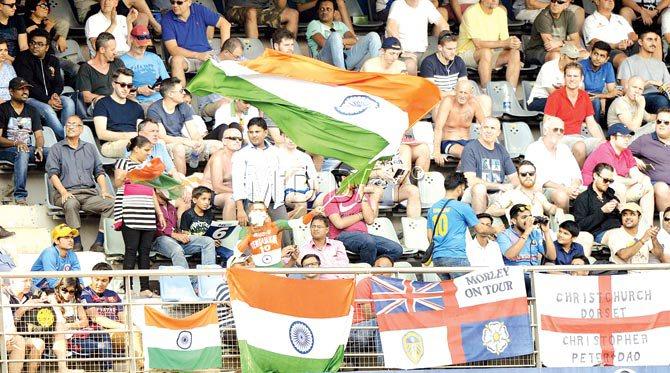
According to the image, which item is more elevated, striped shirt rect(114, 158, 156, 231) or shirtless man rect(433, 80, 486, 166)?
shirtless man rect(433, 80, 486, 166)

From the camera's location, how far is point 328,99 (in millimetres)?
19828

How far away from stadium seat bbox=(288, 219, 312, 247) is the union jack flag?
2.72 m

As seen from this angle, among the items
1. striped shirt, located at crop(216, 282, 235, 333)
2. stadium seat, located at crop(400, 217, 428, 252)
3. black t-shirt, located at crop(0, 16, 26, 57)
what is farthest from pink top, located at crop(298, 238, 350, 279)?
black t-shirt, located at crop(0, 16, 26, 57)

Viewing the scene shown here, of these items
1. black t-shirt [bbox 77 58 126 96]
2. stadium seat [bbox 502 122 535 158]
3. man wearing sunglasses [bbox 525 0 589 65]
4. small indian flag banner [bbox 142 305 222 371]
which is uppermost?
man wearing sunglasses [bbox 525 0 589 65]

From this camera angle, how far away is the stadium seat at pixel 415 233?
856 inches

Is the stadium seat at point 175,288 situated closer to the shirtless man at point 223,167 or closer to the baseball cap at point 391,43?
the shirtless man at point 223,167

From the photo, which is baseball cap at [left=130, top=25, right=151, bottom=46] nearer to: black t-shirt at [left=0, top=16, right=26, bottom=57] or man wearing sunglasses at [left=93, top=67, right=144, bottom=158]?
man wearing sunglasses at [left=93, top=67, right=144, bottom=158]

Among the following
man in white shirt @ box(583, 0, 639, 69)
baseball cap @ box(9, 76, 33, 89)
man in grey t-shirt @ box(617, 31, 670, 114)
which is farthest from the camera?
man in white shirt @ box(583, 0, 639, 69)

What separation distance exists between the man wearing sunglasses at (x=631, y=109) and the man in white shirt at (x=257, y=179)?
475 cm

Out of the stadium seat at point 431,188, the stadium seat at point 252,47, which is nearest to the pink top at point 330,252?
the stadium seat at point 431,188

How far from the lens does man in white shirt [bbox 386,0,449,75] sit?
24.7m

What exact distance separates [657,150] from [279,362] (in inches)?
273

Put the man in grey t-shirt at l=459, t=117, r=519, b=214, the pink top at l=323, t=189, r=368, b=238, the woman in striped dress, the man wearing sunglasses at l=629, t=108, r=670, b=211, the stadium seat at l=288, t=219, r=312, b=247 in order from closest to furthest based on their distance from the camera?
the woman in striped dress < the stadium seat at l=288, t=219, r=312, b=247 < the pink top at l=323, t=189, r=368, b=238 < the man in grey t-shirt at l=459, t=117, r=519, b=214 < the man wearing sunglasses at l=629, t=108, r=670, b=211

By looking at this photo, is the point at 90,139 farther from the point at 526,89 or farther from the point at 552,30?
the point at 552,30
